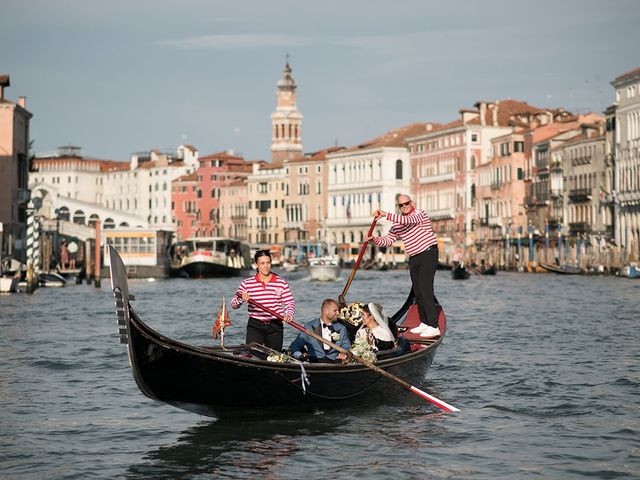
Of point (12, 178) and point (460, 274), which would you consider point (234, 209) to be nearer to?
point (12, 178)

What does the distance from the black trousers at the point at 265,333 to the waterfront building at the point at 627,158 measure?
142ft

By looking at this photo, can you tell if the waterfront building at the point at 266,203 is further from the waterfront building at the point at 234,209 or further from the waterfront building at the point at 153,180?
the waterfront building at the point at 153,180

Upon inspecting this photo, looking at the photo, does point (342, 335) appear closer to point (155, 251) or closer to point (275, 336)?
point (275, 336)

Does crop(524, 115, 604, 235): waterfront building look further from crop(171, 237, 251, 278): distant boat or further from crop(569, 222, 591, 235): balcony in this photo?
crop(171, 237, 251, 278): distant boat

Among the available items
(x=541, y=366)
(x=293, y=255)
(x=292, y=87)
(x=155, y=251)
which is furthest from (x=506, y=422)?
(x=292, y=87)

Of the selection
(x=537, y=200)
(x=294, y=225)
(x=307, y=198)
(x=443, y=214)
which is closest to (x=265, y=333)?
(x=537, y=200)

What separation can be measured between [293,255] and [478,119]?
18.9 m

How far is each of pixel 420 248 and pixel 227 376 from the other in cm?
273

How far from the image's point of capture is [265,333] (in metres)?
9.68

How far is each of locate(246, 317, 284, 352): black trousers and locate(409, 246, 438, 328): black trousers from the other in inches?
74.7

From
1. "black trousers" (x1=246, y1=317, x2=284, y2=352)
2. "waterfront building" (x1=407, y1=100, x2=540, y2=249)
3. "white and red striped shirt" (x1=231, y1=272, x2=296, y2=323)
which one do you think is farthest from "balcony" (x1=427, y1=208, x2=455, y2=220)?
"white and red striped shirt" (x1=231, y1=272, x2=296, y2=323)

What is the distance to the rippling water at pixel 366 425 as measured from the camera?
8484 mm

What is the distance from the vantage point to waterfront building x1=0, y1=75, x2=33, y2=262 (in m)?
47.4

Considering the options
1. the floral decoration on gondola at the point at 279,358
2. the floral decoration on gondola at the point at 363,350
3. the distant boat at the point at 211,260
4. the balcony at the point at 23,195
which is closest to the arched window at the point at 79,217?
the distant boat at the point at 211,260
